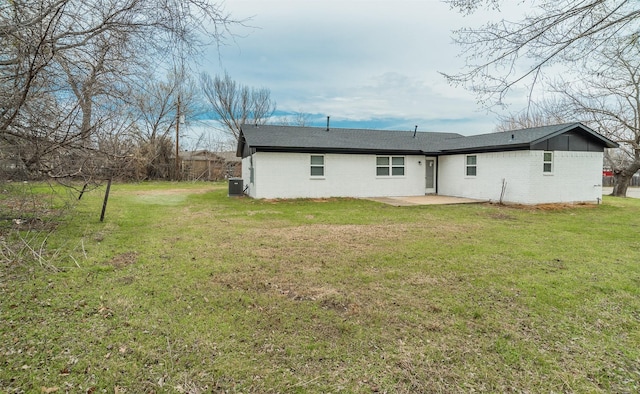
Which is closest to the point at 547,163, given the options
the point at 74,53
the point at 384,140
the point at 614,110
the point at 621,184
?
the point at 384,140

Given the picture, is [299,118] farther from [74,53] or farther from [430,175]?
[74,53]

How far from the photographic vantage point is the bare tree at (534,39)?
152 inches

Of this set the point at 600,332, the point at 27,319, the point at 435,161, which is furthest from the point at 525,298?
the point at 435,161

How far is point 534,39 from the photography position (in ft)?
13.6

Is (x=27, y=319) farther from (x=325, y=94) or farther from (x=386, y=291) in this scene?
(x=325, y=94)

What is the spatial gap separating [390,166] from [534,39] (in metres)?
12.4

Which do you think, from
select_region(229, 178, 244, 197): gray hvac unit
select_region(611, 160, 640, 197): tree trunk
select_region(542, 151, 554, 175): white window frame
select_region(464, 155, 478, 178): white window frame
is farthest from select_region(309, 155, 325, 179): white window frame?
select_region(611, 160, 640, 197): tree trunk

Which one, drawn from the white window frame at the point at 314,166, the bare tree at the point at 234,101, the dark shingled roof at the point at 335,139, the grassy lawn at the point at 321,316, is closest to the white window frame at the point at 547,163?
the dark shingled roof at the point at 335,139

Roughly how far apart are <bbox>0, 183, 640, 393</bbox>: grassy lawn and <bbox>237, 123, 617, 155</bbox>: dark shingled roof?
7.44 meters

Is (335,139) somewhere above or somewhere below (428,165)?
above

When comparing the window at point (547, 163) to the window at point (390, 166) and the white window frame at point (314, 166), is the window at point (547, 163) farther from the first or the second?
the white window frame at point (314, 166)

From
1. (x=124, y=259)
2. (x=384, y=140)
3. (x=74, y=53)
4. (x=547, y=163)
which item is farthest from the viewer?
(x=384, y=140)

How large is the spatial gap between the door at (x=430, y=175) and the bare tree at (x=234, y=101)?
19752mm

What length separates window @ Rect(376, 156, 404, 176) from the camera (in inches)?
642
